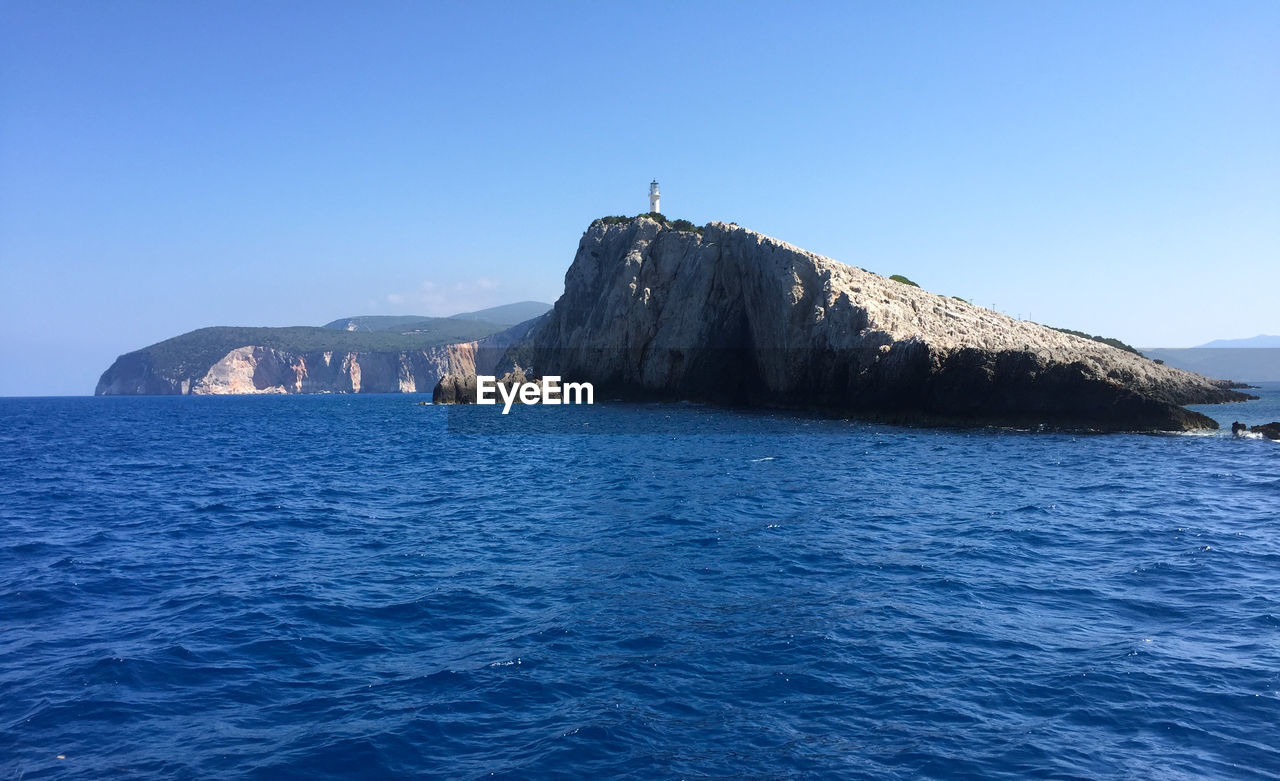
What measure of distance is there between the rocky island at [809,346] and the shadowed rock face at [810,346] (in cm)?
11

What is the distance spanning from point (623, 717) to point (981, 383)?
38540 millimetres

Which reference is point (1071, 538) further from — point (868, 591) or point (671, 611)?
point (671, 611)

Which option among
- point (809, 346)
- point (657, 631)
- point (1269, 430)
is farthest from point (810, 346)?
point (657, 631)

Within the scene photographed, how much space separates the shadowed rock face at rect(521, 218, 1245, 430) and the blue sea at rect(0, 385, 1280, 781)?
17137 millimetres

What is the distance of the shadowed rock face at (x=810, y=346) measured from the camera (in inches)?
1544

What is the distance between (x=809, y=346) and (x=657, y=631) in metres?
44.0

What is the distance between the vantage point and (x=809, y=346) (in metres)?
52.1

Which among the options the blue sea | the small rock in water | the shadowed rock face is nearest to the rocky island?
the shadowed rock face

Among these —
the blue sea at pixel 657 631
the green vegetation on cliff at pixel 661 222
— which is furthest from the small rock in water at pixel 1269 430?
the green vegetation on cliff at pixel 661 222

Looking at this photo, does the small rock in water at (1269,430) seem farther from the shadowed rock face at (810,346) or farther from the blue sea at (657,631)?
the blue sea at (657,631)

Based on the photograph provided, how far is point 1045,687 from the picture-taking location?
8.28m

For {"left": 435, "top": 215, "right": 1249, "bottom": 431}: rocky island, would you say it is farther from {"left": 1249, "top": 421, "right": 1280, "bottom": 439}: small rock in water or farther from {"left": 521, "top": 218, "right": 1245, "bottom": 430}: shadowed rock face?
{"left": 1249, "top": 421, "right": 1280, "bottom": 439}: small rock in water

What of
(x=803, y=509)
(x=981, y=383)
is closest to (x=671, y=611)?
(x=803, y=509)

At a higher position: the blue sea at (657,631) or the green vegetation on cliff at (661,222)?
the green vegetation on cliff at (661,222)
